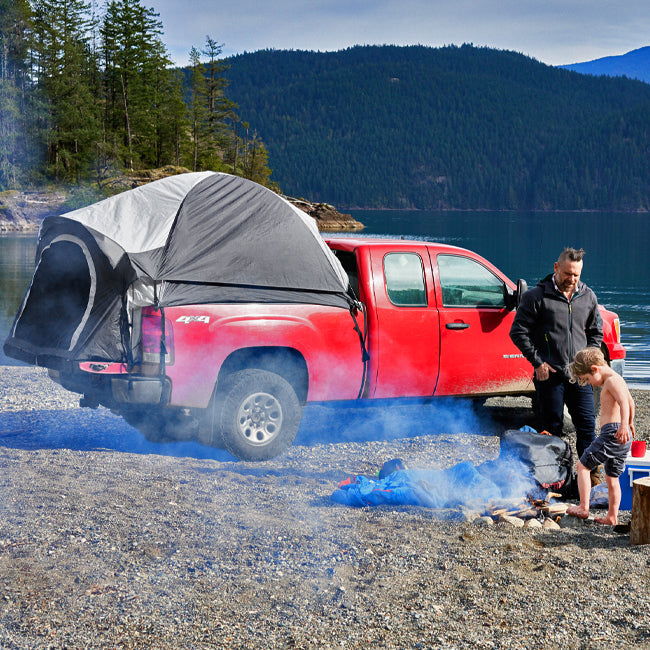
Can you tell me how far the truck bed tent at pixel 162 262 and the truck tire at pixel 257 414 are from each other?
0.74 metres

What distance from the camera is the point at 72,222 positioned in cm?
704

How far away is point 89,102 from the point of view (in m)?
81.7

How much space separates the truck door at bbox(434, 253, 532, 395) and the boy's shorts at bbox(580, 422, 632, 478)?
99.7 inches

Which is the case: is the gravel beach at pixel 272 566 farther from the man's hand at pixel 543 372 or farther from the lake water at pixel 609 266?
the lake water at pixel 609 266

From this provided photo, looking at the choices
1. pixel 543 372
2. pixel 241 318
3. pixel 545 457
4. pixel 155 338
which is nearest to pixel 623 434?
pixel 545 457

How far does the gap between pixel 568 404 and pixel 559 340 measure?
531 mm

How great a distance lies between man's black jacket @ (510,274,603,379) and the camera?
649 centimetres

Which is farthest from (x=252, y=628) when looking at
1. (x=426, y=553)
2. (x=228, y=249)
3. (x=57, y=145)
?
(x=57, y=145)

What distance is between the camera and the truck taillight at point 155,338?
663 cm

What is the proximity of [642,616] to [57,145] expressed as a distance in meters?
83.9

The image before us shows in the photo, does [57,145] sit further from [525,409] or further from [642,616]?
[642,616]

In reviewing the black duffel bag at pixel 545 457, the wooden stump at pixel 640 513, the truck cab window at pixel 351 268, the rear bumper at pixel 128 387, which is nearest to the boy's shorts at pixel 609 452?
the wooden stump at pixel 640 513

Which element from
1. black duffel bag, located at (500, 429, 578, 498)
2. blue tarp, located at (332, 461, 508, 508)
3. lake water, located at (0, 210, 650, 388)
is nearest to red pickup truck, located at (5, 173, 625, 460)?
blue tarp, located at (332, 461, 508, 508)

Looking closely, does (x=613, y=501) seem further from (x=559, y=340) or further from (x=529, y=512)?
(x=559, y=340)
